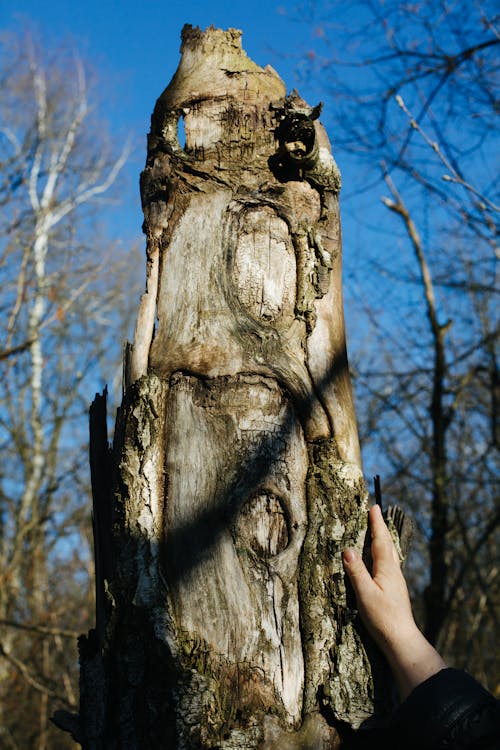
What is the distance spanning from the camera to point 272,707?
4.46 feet

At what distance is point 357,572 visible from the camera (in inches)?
57.8

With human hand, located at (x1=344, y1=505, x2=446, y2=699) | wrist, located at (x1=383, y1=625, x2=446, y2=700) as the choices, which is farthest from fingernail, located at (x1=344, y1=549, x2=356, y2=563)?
wrist, located at (x1=383, y1=625, x2=446, y2=700)

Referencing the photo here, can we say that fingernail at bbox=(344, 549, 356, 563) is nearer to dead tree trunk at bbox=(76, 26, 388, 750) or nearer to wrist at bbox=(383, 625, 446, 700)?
dead tree trunk at bbox=(76, 26, 388, 750)

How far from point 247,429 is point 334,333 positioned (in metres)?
0.39

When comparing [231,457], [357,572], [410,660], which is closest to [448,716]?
[410,660]

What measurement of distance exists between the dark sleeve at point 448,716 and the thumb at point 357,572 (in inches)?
8.8

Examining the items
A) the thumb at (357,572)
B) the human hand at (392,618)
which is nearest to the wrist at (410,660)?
the human hand at (392,618)

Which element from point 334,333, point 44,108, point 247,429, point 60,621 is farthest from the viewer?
point 44,108

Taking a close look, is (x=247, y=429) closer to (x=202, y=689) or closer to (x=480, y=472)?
(x=202, y=689)

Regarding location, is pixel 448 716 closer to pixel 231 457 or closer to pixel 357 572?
pixel 357 572

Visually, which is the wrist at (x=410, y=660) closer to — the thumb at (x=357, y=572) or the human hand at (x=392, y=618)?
the human hand at (x=392, y=618)

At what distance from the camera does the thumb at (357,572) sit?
1.46m

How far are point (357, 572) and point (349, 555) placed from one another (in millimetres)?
40

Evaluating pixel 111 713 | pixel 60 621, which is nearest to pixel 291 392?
pixel 111 713
